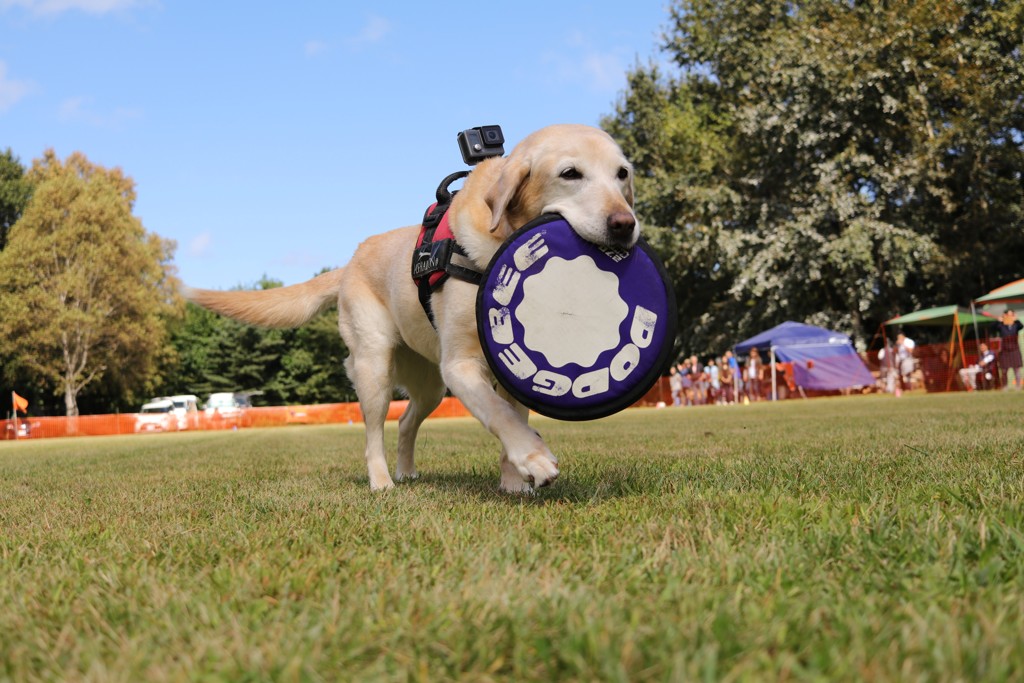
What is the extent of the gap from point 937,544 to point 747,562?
0.58 meters

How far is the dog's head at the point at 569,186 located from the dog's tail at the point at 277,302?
224cm

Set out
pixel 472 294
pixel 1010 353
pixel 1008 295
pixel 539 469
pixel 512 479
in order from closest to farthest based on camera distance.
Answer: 1. pixel 539 469
2. pixel 472 294
3. pixel 512 479
4. pixel 1008 295
5. pixel 1010 353

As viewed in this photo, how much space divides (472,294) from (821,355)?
2726cm

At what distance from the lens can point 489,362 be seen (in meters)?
3.95

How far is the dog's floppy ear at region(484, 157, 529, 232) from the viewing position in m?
4.03

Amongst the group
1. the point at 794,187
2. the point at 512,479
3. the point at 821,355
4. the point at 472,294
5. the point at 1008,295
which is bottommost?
the point at 821,355

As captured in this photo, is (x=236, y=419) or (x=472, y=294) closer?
(x=472, y=294)

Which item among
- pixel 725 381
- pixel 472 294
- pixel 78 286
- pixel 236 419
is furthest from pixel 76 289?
pixel 472 294

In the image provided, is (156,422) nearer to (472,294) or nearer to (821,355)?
(821,355)

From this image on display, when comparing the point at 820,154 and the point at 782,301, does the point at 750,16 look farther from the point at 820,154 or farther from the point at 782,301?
the point at 782,301

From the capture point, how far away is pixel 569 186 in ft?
13.1

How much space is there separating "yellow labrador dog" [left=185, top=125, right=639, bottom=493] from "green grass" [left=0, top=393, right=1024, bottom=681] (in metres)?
0.46

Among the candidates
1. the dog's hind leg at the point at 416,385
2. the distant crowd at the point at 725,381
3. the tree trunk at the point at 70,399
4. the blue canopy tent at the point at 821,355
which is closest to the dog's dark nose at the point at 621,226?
the dog's hind leg at the point at 416,385

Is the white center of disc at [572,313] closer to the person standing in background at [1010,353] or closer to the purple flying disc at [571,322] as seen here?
the purple flying disc at [571,322]
